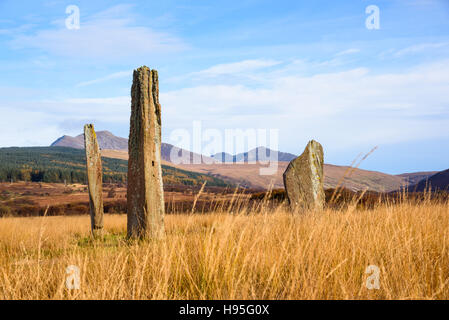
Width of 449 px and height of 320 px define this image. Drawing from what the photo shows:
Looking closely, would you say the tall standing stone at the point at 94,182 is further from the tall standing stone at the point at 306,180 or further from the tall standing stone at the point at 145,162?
the tall standing stone at the point at 306,180

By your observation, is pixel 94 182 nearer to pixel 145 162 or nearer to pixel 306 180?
pixel 145 162

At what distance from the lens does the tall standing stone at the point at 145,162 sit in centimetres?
645

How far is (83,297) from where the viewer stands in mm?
2545

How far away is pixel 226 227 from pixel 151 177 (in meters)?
3.70

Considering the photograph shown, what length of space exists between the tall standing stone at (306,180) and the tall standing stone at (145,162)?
3154 mm

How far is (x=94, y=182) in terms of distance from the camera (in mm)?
9219

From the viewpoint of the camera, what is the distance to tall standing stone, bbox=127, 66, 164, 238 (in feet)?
21.2

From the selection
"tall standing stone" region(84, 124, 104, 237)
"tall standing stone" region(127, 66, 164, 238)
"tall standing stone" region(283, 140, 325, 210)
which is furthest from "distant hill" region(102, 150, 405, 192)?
"tall standing stone" region(84, 124, 104, 237)

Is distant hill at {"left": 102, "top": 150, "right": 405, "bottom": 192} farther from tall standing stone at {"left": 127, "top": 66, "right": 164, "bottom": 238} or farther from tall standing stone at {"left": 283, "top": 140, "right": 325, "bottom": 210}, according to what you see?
tall standing stone at {"left": 127, "top": 66, "right": 164, "bottom": 238}

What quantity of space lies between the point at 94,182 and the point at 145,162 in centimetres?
349


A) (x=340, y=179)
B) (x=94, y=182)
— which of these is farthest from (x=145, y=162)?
(x=340, y=179)

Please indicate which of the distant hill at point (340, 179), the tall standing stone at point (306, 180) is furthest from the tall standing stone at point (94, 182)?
the tall standing stone at point (306, 180)
